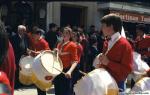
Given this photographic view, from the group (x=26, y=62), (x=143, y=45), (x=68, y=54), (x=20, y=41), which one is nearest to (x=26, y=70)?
(x=26, y=62)

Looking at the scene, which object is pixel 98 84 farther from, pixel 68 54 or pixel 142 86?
pixel 68 54

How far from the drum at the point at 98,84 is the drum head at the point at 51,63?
107 inches

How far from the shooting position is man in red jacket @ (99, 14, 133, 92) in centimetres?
559

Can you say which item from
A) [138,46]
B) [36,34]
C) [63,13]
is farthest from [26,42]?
[63,13]

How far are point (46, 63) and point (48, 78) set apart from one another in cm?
25

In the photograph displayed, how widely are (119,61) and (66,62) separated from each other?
2815 millimetres

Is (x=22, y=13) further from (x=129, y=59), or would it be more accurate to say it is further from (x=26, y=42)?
(x=129, y=59)

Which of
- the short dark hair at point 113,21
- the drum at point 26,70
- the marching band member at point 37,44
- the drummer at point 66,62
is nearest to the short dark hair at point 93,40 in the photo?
the marching band member at point 37,44

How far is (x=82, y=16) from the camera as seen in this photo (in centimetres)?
2255

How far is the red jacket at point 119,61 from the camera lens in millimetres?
5590

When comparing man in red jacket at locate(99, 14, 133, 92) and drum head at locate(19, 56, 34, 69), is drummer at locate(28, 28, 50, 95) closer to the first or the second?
drum head at locate(19, 56, 34, 69)

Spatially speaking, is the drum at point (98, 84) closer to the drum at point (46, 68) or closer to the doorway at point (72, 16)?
the drum at point (46, 68)

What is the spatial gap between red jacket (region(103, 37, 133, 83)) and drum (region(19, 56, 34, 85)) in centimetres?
407

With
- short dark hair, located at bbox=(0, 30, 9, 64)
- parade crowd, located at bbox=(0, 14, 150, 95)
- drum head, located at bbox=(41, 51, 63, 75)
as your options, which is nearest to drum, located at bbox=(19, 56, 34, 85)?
parade crowd, located at bbox=(0, 14, 150, 95)
